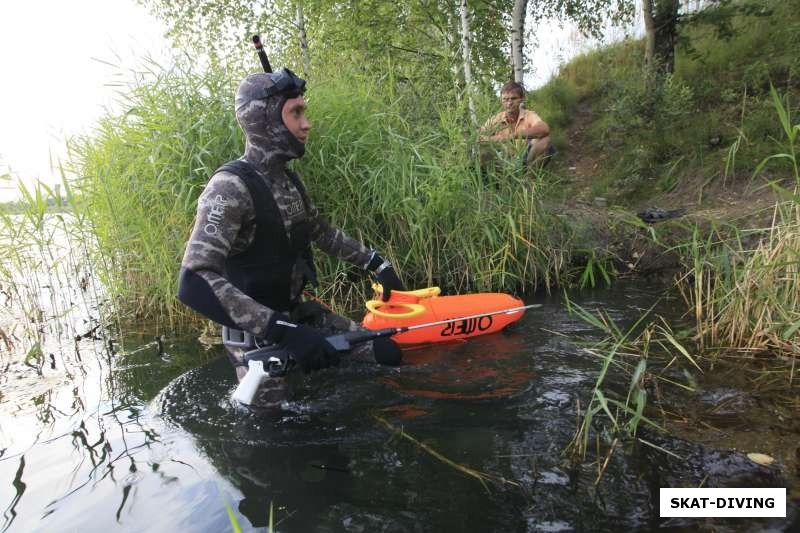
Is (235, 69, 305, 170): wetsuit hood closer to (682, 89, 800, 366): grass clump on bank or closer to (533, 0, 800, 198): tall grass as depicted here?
(682, 89, 800, 366): grass clump on bank

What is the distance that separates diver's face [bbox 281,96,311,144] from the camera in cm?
267

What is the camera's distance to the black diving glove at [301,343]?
2.33 metres

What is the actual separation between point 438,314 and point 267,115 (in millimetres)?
1702

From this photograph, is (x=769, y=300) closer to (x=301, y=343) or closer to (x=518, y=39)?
(x=301, y=343)

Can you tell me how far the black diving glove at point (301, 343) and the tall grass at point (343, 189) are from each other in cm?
198

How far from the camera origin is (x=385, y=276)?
327 cm

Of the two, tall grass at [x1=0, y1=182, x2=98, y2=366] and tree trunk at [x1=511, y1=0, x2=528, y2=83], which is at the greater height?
tree trunk at [x1=511, y1=0, x2=528, y2=83]

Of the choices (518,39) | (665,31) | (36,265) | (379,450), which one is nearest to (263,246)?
(379,450)

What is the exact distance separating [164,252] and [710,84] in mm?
7865

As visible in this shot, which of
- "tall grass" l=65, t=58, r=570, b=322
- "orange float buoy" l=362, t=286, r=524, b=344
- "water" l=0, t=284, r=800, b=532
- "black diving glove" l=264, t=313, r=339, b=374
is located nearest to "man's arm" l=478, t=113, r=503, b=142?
"tall grass" l=65, t=58, r=570, b=322

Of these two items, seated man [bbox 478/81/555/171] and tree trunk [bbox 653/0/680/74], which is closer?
seated man [bbox 478/81/555/171]

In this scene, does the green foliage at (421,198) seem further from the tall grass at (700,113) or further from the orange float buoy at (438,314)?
the tall grass at (700,113)

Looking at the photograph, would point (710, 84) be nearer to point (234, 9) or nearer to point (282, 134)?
point (282, 134)

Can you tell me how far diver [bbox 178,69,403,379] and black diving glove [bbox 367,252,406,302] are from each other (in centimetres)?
36
